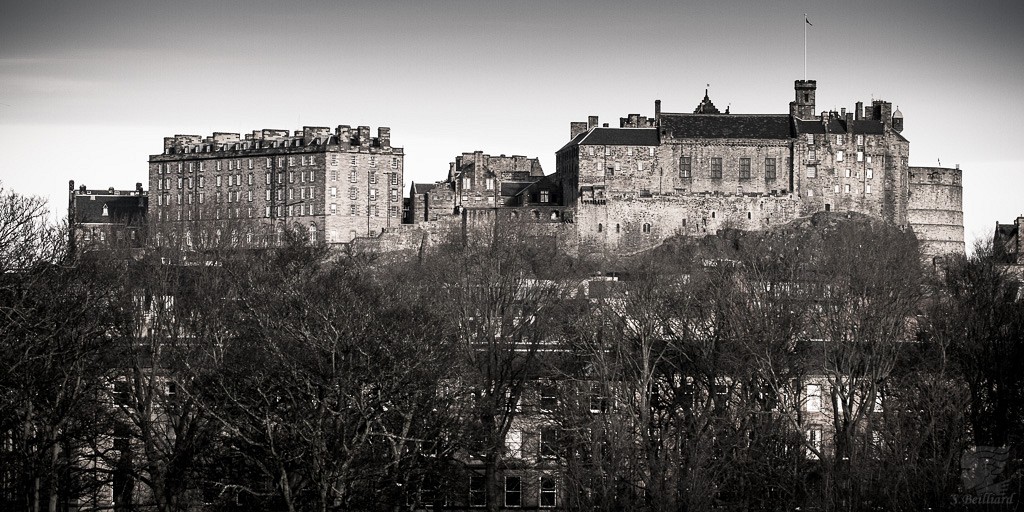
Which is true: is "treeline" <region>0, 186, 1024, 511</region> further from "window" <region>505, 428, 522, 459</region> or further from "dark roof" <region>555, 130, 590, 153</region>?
"dark roof" <region>555, 130, 590, 153</region>

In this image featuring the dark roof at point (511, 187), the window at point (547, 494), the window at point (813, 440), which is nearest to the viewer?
the window at point (813, 440)

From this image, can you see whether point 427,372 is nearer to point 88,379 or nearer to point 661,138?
point 88,379

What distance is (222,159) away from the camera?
11438cm

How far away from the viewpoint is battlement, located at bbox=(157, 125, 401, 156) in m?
111

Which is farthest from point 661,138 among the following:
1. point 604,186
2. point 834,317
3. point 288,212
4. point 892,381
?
point 892,381

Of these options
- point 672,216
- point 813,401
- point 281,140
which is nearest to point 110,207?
point 281,140

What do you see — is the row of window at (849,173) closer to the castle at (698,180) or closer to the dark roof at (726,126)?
the castle at (698,180)

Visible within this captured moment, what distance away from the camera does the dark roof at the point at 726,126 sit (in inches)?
4348

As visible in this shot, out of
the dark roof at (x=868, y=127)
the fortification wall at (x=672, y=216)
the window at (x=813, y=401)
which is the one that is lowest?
→ the window at (x=813, y=401)

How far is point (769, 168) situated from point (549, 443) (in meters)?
68.3

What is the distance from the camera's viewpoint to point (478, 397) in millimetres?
46375

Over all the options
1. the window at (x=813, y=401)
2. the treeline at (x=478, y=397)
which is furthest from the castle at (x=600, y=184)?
the window at (x=813, y=401)

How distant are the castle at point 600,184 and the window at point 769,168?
13 cm

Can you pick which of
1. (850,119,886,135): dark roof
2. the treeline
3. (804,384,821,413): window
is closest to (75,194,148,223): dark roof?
(850,119,886,135): dark roof
